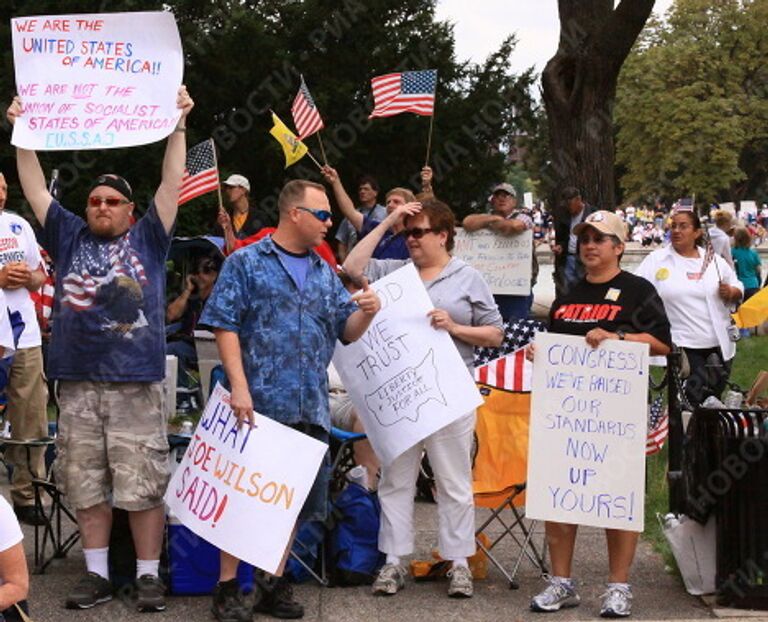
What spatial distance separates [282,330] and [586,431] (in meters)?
1.44

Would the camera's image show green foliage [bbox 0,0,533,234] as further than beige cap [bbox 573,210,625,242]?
Yes

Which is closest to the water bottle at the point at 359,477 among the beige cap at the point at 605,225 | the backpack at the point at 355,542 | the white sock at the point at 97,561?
the backpack at the point at 355,542

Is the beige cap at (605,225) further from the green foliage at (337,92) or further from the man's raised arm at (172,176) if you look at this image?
the green foliage at (337,92)

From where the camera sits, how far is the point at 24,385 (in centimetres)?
807

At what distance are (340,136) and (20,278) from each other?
1129cm

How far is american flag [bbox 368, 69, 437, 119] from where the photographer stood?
1256 centimetres

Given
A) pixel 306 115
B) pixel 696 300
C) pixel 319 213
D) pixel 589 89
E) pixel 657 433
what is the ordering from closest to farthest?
pixel 319 213
pixel 696 300
pixel 657 433
pixel 306 115
pixel 589 89

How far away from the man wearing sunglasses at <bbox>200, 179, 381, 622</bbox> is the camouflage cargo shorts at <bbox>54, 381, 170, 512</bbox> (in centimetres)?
50

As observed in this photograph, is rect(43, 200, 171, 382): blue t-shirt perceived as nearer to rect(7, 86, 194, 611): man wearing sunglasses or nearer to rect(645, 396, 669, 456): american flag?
rect(7, 86, 194, 611): man wearing sunglasses

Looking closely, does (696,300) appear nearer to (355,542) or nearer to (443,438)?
(443,438)

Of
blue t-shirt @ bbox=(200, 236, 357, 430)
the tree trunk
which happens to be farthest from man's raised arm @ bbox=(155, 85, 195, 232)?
the tree trunk

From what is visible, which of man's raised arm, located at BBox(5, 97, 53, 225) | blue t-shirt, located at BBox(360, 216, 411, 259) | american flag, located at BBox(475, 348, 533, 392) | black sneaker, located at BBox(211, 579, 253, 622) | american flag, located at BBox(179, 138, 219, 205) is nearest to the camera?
black sneaker, located at BBox(211, 579, 253, 622)

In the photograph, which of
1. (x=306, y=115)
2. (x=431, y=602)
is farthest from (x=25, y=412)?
(x=306, y=115)

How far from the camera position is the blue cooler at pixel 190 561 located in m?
6.54
